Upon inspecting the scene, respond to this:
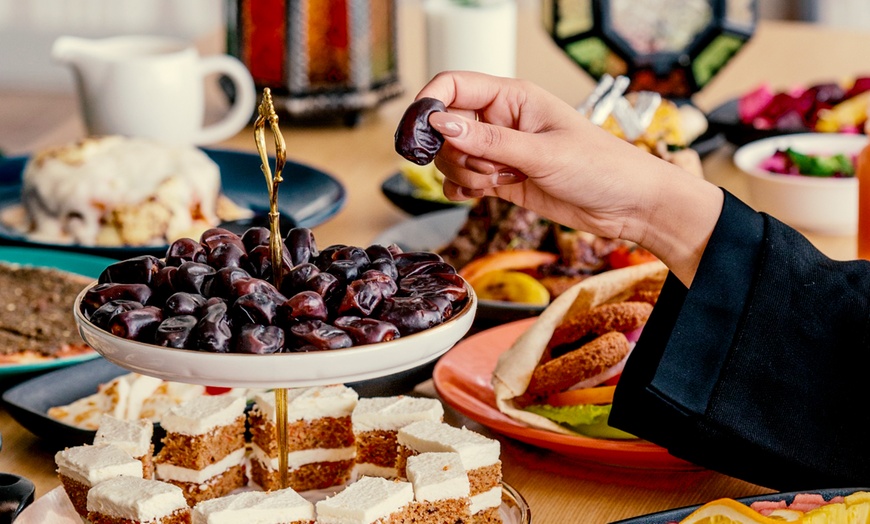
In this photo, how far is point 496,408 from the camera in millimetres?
1054

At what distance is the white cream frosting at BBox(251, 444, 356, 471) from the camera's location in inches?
35.8

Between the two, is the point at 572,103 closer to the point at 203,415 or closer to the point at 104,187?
the point at 104,187

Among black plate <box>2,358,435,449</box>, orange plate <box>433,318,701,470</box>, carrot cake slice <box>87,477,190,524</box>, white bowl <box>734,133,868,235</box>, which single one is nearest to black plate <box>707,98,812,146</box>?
white bowl <box>734,133,868,235</box>

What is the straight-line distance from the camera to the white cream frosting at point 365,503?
0.74 metres

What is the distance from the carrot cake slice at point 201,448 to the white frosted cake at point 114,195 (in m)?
0.64

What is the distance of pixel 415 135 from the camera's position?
2.47ft

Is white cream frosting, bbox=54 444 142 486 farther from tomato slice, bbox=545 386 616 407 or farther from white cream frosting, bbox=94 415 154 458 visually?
tomato slice, bbox=545 386 616 407

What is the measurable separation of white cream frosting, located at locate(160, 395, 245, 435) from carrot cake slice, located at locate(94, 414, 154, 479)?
0.02 metres

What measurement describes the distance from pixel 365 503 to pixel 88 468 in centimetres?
21

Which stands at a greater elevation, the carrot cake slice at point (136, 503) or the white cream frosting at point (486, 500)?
the carrot cake slice at point (136, 503)

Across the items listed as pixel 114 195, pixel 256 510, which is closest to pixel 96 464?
pixel 256 510

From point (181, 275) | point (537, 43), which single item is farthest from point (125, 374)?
point (537, 43)

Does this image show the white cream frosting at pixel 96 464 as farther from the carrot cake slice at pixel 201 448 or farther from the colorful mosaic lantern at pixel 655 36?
the colorful mosaic lantern at pixel 655 36

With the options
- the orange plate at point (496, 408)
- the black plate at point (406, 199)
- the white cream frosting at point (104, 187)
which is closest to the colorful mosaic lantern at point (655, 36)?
the black plate at point (406, 199)
